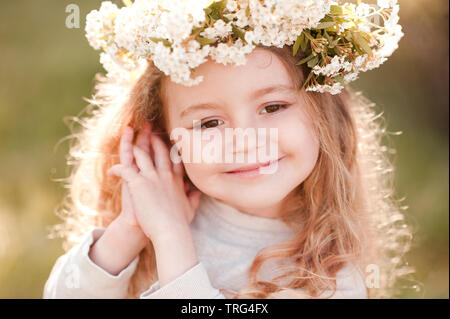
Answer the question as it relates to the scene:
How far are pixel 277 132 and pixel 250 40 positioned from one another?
0.40m

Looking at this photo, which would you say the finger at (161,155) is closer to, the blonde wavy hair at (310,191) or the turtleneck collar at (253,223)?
the blonde wavy hair at (310,191)

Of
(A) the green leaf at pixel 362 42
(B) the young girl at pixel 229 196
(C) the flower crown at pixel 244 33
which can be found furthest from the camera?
(B) the young girl at pixel 229 196

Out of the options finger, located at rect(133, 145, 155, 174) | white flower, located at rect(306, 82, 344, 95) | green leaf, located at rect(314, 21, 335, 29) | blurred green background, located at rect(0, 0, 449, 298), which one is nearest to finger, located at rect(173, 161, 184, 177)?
finger, located at rect(133, 145, 155, 174)

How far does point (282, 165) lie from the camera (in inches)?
74.7

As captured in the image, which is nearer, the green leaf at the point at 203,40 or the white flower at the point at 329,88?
the green leaf at the point at 203,40

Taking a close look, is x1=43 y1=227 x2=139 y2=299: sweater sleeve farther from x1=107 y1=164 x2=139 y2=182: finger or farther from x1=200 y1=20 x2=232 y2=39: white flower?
x1=200 y1=20 x2=232 y2=39: white flower

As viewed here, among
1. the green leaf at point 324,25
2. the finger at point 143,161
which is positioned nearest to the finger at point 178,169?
the finger at point 143,161

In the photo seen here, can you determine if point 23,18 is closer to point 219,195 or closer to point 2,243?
point 2,243

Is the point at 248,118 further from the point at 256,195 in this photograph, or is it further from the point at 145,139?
the point at 145,139

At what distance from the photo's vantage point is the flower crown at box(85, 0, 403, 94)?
155 cm

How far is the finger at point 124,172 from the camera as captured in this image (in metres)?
2.13

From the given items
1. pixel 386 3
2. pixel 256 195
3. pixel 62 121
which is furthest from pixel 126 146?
pixel 62 121

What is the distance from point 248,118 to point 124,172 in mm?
709
